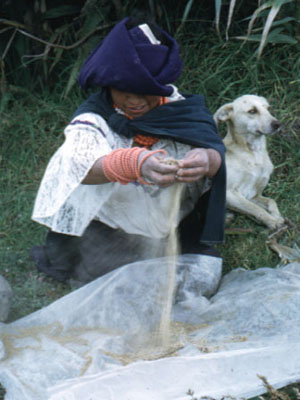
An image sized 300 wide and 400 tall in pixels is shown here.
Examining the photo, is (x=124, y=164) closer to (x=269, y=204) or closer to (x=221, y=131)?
(x=269, y=204)

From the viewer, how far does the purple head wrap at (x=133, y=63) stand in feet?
8.48

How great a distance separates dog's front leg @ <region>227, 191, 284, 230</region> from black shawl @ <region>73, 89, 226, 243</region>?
0.52 m

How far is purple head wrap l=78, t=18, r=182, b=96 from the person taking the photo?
8.48 ft

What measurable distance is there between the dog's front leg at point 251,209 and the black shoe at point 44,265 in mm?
912

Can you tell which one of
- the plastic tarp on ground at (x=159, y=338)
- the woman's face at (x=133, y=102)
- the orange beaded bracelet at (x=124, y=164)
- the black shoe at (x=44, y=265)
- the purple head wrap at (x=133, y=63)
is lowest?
the black shoe at (x=44, y=265)

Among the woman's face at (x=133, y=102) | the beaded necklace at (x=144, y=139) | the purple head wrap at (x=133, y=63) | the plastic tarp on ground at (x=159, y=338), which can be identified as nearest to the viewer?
the plastic tarp on ground at (x=159, y=338)

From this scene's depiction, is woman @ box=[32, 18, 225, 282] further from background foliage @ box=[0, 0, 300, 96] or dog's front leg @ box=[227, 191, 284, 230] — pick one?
background foliage @ box=[0, 0, 300, 96]

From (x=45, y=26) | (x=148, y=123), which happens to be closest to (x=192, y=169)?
(x=148, y=123)

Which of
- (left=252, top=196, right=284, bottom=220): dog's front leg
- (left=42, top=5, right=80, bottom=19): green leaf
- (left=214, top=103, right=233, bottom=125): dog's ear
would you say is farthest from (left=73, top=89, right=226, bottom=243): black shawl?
(left=42, top=5, right=80, bottom=19): green leaf

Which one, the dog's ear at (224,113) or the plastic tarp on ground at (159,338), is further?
the dog's ear at (224,113)

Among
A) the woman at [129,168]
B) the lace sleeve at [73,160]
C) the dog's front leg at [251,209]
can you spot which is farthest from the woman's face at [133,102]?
the dog's front leg at [251,209]

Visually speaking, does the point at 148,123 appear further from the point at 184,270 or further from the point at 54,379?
the point at 54,379

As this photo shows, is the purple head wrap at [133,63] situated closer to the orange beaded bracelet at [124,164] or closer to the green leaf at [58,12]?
the orange beaded bracelet at [124,164]

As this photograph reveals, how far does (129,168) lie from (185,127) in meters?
0.45
